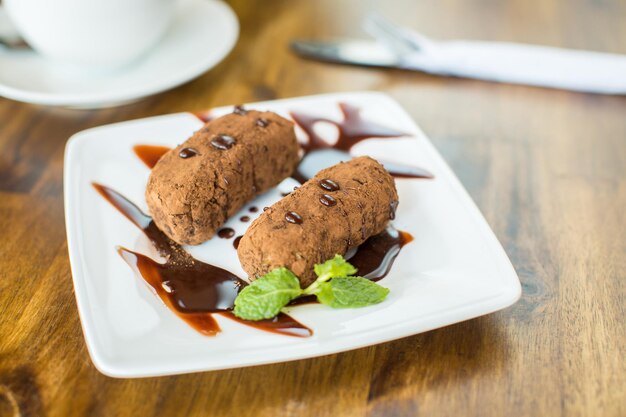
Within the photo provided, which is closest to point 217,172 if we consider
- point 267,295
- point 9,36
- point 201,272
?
point 201,272

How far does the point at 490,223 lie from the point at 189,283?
2.78 ft

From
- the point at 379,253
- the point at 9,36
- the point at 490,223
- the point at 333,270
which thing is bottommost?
the point at 490,223

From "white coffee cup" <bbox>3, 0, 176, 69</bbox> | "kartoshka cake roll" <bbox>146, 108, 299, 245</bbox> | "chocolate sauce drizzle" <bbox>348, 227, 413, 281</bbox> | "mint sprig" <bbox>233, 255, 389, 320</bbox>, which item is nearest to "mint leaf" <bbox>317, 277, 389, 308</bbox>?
"mint sprig" <bbox>233, 255, 389, 320</bbox>

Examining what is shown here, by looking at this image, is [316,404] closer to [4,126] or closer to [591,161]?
[591,161]

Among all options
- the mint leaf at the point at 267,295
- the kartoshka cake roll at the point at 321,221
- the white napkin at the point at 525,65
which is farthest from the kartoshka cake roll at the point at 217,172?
the white napkin at the point at 525,65

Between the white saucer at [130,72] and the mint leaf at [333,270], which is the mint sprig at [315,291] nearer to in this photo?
the mint leaf at [333,270]

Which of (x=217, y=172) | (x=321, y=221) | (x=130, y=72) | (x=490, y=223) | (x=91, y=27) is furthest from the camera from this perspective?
(x=130, y=72)

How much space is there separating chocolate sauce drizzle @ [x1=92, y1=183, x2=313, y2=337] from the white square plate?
2cm

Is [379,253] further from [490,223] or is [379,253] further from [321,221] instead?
[490,223]

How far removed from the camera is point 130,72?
2381 millimetres

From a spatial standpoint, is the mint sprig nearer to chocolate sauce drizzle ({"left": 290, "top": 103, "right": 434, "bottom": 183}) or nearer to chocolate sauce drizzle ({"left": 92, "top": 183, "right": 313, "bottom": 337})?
chocolate sauce drizzle ({"left": 92, "top": 183, "right": 313, "bottom": 337})

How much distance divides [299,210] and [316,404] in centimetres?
43

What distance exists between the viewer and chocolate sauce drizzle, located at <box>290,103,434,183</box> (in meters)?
2.01

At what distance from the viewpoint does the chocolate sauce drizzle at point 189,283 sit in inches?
54.8
